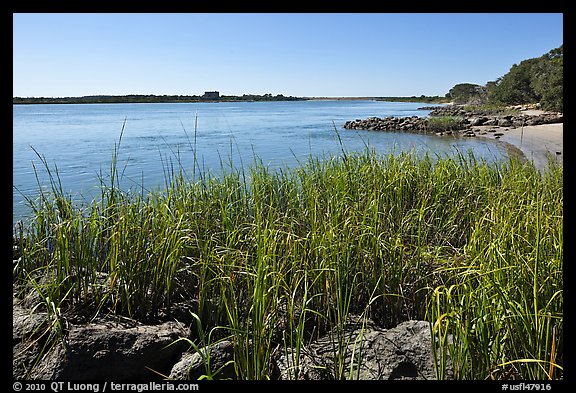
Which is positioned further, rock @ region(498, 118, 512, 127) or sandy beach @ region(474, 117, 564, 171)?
rock @ region(498, 118, 512, 127)

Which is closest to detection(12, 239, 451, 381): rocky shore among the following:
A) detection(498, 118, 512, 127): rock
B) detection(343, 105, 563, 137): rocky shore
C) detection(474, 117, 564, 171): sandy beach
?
detection(474, 117, 564, 171): sandy beach

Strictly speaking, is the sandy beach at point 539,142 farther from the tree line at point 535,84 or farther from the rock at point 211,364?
the rock at point 211,364

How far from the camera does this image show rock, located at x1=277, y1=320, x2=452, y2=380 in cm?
173

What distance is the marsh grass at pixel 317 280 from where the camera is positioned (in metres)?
1.70

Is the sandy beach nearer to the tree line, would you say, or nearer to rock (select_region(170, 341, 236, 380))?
the tree line

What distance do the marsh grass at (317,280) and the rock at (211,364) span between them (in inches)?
2.4

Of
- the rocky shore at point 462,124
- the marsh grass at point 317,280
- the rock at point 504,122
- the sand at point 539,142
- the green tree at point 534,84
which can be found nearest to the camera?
the marsh grass at point 317,280

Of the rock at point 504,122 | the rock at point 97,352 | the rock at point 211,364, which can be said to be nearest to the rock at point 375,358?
the rock at point 211,364

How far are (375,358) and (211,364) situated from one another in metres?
0.71

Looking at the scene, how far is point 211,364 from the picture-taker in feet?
5.84

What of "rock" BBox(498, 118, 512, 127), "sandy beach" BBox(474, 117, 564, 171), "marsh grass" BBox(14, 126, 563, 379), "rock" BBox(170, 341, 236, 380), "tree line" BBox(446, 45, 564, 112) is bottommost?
"rock" BBox(170, 341, 236, 380)

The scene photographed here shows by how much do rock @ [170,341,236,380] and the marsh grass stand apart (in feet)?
0.20

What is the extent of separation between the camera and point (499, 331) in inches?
66.1

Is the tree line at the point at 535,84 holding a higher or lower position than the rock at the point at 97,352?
higher
